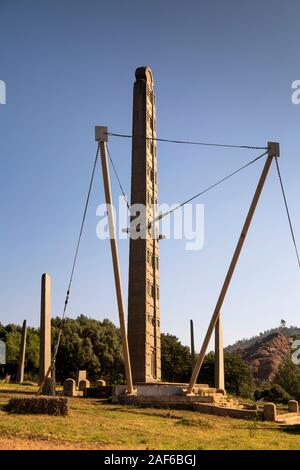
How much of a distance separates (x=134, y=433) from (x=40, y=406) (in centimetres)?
436

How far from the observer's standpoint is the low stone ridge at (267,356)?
12006cm

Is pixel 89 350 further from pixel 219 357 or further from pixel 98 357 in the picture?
pixel 219 357

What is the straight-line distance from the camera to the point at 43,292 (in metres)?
35.2

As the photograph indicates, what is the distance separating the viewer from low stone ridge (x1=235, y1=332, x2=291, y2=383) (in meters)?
120

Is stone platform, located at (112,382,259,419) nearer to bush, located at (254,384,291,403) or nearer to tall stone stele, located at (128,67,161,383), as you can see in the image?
tall stone stele, located at (128,67,161,383)

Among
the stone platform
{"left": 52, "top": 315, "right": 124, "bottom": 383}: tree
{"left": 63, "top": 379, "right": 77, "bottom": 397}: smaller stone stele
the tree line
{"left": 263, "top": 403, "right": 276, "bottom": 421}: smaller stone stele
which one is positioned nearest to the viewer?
{"left": 263, "top": 403, "right": 276, "bottom": 421}: smaller stone stele

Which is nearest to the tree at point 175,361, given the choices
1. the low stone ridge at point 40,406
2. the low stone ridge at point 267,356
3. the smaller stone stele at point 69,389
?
the low stone ridge at point 267,356

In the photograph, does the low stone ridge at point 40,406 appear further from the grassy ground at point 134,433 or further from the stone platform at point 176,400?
the stone platform at point 176,400

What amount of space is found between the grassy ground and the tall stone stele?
10.3m

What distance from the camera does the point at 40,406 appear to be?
59.4 ft

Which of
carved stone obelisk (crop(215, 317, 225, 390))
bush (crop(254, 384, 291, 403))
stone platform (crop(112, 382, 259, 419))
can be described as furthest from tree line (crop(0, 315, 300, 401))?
stone platform (crop(112, 382, 259, 419))

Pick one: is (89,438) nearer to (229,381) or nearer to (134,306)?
(134,306)

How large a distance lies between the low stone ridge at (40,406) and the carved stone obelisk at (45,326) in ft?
53.3

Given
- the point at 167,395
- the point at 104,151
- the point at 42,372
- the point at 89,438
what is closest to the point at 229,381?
the point at 42,372
